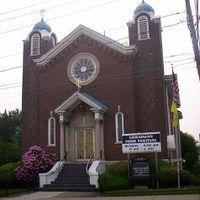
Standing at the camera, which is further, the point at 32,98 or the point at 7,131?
the point at 7,131

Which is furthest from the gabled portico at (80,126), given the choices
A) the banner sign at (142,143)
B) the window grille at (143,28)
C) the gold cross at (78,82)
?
the window grille at (143,28)

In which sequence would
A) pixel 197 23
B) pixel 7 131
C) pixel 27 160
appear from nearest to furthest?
pixel 197 23 → pixel 27 160 → pixel 7 131

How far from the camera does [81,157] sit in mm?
29891

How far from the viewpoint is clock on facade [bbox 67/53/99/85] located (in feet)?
101

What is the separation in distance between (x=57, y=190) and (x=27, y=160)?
4.00m

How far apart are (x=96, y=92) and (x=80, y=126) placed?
2.64m

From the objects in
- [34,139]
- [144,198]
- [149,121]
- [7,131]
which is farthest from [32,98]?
[7,131]

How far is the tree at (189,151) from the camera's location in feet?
141

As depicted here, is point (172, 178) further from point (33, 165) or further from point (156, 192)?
point (33, 165)

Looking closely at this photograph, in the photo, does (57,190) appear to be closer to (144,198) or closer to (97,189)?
(97,189)

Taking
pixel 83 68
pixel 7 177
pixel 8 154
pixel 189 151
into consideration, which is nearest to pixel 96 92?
pixel 83 68

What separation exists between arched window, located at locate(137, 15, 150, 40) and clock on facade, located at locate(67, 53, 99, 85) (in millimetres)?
3669

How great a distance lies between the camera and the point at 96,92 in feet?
99.1

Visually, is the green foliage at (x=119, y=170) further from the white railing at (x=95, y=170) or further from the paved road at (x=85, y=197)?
the paved road at (x=85, y=197)
